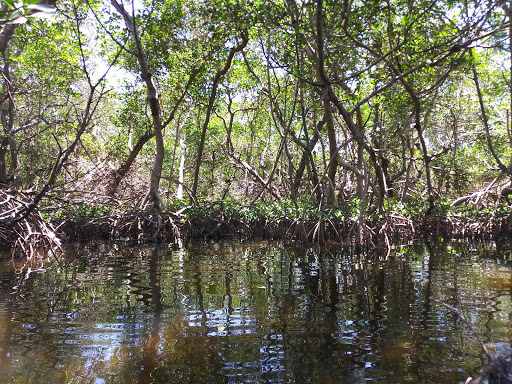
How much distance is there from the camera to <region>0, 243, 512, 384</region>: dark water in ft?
6.65

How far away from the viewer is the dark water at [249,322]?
203cm

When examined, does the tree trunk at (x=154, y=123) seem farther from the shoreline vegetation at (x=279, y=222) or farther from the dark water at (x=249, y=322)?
the dark water at (x=249, y=322)

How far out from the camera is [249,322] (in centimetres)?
275

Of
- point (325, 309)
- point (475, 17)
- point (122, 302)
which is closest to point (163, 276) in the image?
point (122, 302)

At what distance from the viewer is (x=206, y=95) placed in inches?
392

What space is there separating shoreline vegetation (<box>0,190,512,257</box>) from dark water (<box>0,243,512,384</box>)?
6.87 feet

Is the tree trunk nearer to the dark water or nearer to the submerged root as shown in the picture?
the submerged root

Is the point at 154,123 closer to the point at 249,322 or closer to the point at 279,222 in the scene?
the point at 279,222

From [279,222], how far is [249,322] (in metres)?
6.27

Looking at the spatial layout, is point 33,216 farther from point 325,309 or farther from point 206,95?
point 206,95

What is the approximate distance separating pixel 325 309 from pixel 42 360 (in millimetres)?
1902

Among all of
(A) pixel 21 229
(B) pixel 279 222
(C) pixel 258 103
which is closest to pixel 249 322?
(A) pixel 21 229

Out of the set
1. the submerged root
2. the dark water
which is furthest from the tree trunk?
the dark water

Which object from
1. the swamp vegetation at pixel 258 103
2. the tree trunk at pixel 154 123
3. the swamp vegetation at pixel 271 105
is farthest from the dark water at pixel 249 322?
the tree trunk at pixel 154 123
